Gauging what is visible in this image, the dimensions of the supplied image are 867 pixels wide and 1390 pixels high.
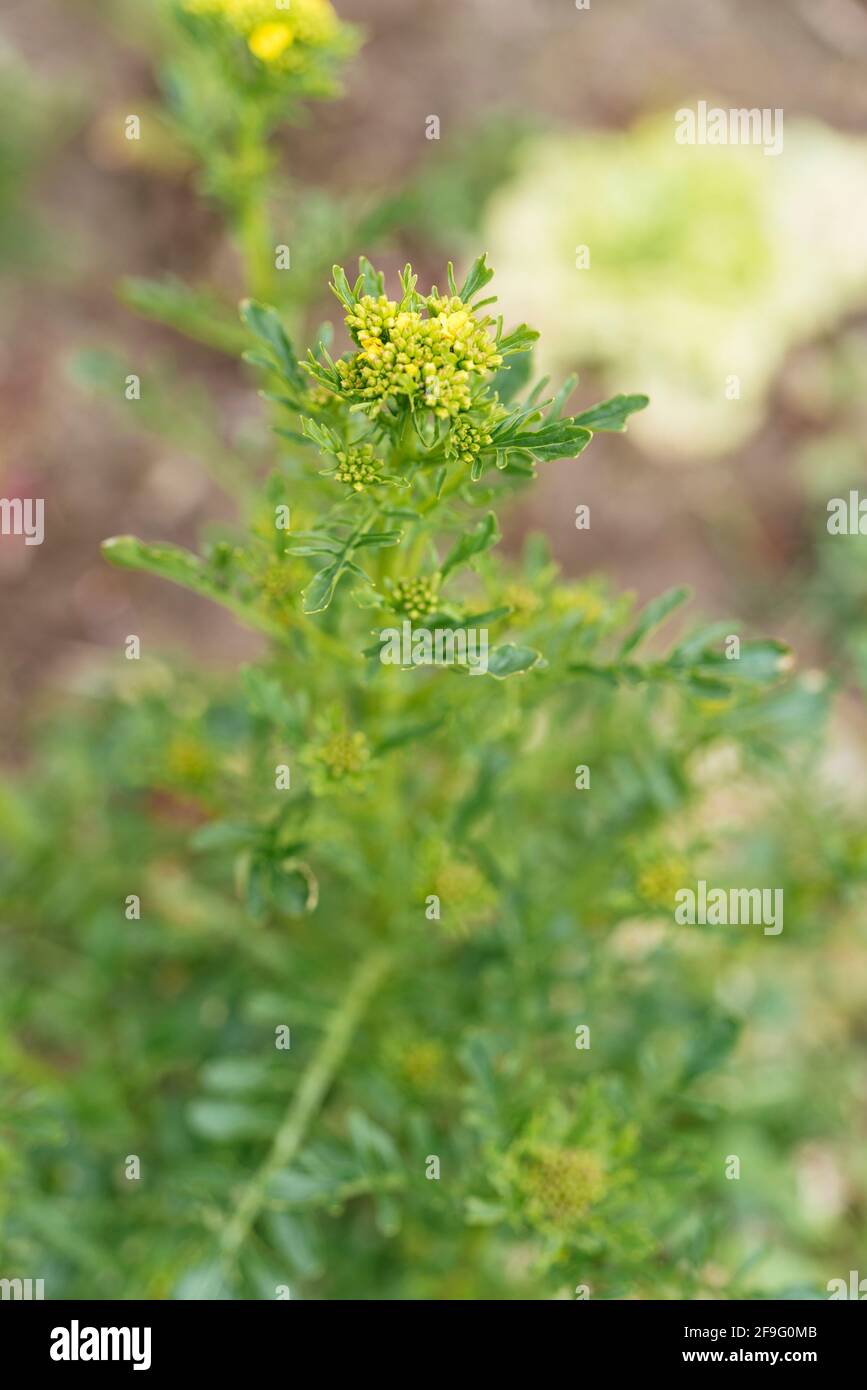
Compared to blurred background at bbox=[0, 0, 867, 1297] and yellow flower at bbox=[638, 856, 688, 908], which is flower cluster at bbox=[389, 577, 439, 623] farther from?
blurred background at bbox=[0, 0, 867, 1297]

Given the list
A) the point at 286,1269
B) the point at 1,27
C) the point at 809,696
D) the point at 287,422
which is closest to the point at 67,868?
the point at 286,1269

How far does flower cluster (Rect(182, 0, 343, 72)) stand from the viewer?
5.74 feet

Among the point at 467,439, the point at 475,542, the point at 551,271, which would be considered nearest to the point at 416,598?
the point at 475,542

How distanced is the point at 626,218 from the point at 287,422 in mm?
3100

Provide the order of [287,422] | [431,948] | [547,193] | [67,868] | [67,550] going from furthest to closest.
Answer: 1. [547,193]
2. [67,550]
3. [67,868]
4. [431,948]
5. [287,422]

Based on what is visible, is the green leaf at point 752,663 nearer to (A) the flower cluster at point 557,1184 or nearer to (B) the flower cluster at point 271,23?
(A) the flower cluster at point 557,1184

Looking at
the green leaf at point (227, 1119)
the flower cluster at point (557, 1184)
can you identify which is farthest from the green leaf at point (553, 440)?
the green leaf at point (227, 1119)

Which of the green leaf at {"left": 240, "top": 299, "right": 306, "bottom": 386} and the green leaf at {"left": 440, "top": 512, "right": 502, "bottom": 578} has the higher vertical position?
the green leaf at {"left": 240, "top": 299, "right": 306, "bottom": 386}

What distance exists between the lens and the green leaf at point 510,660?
131 cm


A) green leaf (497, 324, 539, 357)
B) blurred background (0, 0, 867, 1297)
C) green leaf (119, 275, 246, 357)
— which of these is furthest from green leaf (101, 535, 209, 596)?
blurred background (0, 0, 867, 1297)

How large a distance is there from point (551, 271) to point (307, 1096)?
10.9ft
